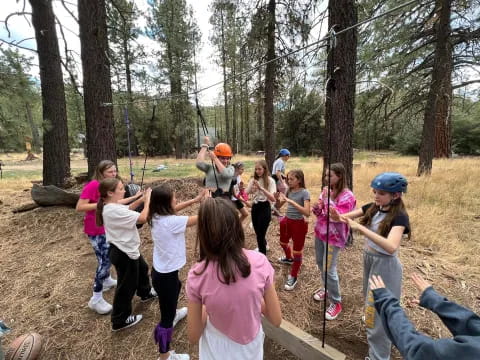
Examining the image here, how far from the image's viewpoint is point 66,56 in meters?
5.57

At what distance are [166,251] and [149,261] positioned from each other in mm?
2035

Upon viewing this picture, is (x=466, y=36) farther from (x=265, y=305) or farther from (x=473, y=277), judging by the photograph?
(x=265, y=305)

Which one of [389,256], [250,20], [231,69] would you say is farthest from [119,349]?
[231,69]

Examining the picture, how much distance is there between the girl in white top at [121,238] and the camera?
2.17m

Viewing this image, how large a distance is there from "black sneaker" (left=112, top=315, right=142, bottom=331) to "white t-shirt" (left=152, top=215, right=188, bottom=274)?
3.19 feet

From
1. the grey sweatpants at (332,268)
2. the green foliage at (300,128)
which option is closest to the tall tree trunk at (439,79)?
the grey sweatpants at (332,268)

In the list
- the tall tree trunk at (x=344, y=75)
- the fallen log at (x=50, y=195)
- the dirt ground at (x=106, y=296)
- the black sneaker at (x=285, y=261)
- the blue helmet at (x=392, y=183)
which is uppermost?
the tall tree trunk at (x=344, y=75)

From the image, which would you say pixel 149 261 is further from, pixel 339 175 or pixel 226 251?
pixel 339 175

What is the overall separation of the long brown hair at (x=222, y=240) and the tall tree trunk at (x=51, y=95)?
5.84 metres

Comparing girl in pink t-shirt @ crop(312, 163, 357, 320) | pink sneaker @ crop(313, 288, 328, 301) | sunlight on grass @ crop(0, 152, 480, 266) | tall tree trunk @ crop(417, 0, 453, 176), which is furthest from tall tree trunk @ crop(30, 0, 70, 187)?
tall tree trunk @ crop(417, 0, 453, 176)

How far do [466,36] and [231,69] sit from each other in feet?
53.6

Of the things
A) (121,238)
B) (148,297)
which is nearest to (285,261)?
(148,297)

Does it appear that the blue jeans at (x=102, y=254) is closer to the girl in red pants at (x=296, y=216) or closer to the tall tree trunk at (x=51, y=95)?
the girl in red pants at (x=296, y=216)

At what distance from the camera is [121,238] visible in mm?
2193
